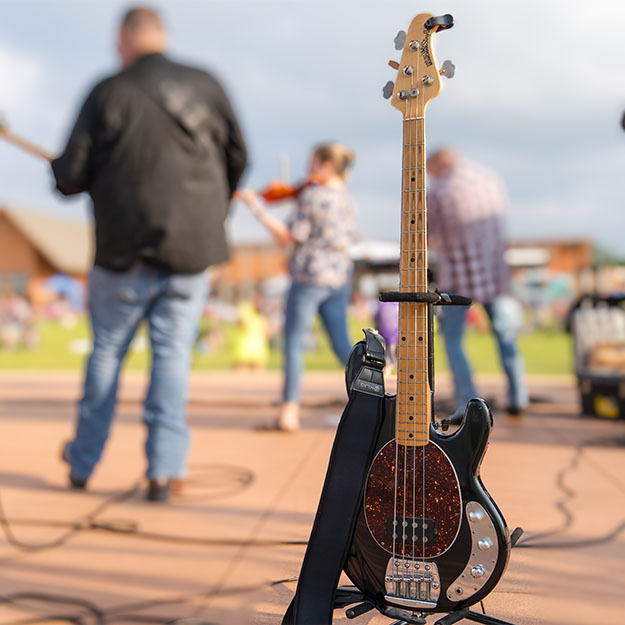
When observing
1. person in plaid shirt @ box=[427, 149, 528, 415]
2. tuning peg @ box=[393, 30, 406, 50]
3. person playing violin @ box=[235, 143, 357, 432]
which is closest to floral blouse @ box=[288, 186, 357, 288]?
person playing violin @ box=[235, 143, 357, 432]

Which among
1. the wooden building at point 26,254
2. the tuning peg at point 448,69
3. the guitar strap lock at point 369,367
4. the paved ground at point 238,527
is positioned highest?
the wooden building at point 26,254

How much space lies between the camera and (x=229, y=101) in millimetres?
2377

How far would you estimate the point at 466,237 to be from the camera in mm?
3621

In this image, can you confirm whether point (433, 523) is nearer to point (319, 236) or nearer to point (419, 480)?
point (419, 480)

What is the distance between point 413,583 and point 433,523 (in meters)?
0.09

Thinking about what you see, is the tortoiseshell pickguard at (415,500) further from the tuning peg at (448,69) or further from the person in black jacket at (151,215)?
the person in black jacket at (151,215)

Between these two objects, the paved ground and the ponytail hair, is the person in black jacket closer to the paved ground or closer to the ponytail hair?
the paved ground

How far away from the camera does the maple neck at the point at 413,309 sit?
39.0 inches

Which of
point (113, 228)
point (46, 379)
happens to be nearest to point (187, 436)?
point (113, 228)

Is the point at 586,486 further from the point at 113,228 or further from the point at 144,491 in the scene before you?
the point at 113,228

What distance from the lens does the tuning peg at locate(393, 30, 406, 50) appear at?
105 centimetres

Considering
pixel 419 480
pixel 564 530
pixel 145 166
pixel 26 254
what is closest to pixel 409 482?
pixel 419 480

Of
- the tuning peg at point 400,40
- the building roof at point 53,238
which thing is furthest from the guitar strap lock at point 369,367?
the building roof at point 53,238

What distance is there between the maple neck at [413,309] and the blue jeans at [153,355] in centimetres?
140
